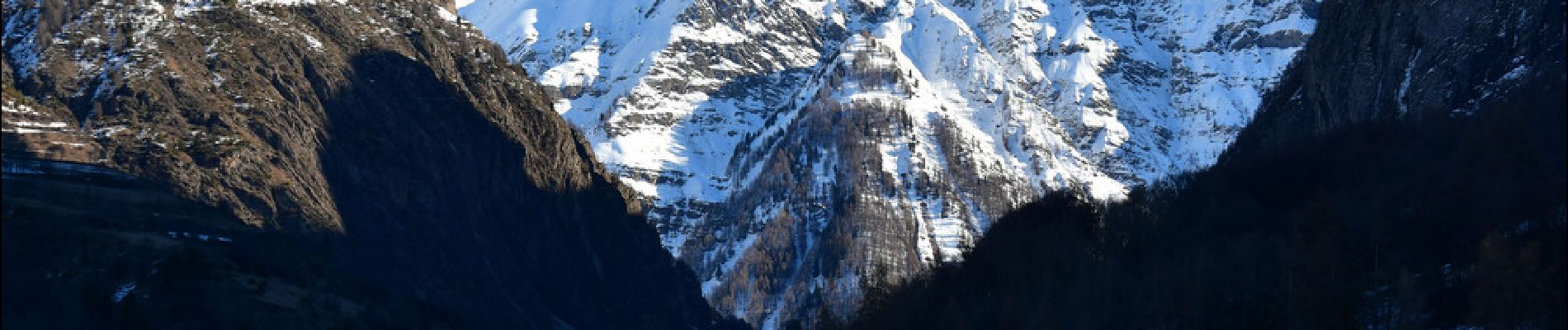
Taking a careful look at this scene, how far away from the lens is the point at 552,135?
573ft

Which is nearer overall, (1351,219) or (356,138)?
(1351,219)

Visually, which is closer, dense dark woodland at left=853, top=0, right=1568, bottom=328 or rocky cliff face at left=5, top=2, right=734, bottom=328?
dense dark woodland at left=853, top=0, right=1568, bottom=328

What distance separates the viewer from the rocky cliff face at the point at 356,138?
124 metres

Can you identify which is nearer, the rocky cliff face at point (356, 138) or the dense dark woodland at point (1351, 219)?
the dense dark woodland at point (1351, 219)

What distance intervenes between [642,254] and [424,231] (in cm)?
4400

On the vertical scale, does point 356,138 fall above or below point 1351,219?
above

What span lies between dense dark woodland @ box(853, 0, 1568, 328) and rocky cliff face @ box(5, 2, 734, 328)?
28.2 metres

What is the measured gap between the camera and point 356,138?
5679 inches

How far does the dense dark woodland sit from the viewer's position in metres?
91.4

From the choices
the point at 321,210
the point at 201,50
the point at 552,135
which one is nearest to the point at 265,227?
the point at 321,210

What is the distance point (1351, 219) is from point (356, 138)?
68.6m

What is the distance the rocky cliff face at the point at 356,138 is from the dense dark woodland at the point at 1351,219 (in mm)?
28192

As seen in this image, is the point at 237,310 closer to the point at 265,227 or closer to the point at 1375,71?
the point at 265,227

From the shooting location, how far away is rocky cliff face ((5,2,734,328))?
12381 cm
